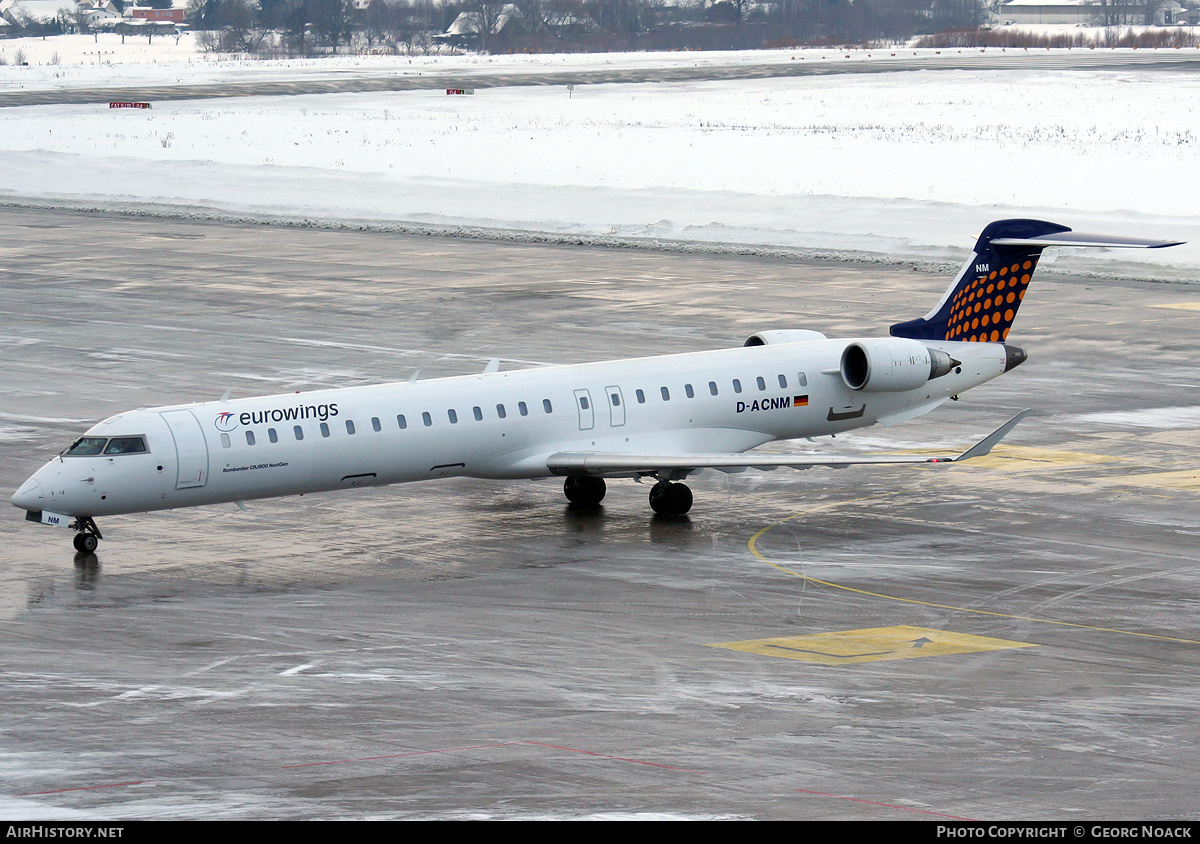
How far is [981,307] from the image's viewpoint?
3450 cm

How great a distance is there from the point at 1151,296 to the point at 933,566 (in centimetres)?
3108

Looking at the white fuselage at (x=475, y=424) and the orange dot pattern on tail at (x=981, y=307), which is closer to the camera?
the white fuselage at (x=475, y=424)

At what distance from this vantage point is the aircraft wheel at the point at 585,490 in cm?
3094

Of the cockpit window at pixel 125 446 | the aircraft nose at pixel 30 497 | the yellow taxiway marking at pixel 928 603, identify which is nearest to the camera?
the yellow taxiway marking at pixel 928 603

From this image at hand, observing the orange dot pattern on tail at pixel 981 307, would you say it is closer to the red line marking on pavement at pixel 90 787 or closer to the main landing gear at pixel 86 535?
the main landing gear at pixel 86 535

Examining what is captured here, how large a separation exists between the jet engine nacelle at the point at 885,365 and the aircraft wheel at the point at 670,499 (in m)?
3.91

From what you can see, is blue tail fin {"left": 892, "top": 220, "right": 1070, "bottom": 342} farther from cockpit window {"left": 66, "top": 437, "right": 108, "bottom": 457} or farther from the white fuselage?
cockpit window {"left": 66, "top": 437, "right": 108, "bottom": 457}

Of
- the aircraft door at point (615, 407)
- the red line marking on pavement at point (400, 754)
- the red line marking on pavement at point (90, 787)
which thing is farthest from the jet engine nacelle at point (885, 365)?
the red line marking on pavement at point (90, 787)

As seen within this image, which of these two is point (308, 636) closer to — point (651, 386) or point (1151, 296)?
point (651, 386)

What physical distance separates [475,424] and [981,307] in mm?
11400

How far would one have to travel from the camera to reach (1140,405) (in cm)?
3956

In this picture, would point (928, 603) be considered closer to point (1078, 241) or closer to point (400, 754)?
point (400, 754)

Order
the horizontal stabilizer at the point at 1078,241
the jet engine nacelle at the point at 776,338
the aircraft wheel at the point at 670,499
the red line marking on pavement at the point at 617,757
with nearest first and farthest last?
the red line marking on pavement at the point at 617,757, the aircraft wheel at the point at 670,499, the horizontal stabilizer at the point at 1078,241, the jet engine nacelle at the point at 776,338

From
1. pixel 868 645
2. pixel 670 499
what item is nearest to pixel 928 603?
pixel 868 645
